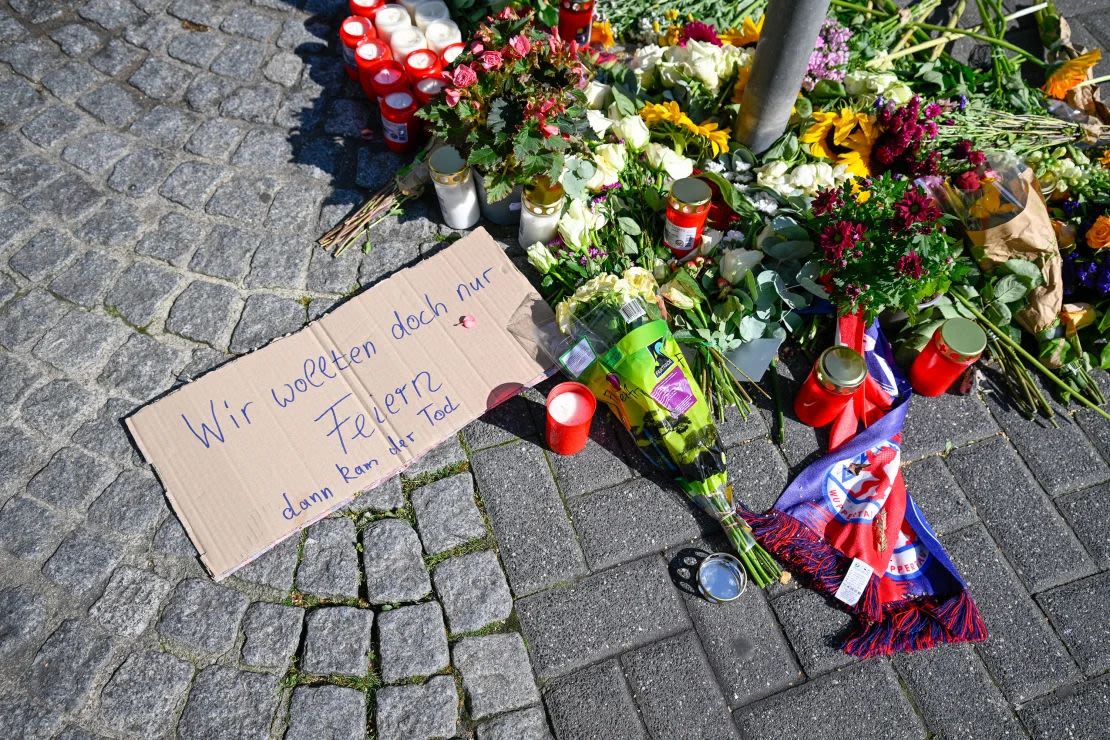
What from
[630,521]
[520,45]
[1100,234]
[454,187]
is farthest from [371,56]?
[1100,234]

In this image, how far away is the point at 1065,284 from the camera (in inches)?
122

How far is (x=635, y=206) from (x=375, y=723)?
219 centimetres

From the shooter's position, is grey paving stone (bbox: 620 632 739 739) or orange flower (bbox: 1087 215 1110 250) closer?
grey paving stone (bbox: 620 632 739 739)

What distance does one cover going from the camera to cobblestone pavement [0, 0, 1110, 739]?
2406 mm

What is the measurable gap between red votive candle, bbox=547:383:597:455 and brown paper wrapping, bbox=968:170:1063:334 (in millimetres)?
1719

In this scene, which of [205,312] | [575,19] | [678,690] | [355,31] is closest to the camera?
[678,690]

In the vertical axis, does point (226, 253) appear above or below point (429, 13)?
below

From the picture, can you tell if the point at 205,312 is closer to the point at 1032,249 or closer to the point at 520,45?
the point at 520,45

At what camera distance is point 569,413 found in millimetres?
2701

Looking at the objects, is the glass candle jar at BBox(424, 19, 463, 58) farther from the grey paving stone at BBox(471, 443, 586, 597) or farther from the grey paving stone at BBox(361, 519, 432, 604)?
the grey paving stone at BBox(361, 519, 432, 604)

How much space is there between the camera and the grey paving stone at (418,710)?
7.72 ft

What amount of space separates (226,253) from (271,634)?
1.61 metres

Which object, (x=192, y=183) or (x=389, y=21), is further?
(x=389, y=21)

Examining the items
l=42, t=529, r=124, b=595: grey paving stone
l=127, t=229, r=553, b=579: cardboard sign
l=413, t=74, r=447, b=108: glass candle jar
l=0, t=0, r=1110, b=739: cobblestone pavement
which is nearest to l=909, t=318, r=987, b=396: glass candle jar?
l=0, t=0, r=1110, b=739: cobblestone pavement
